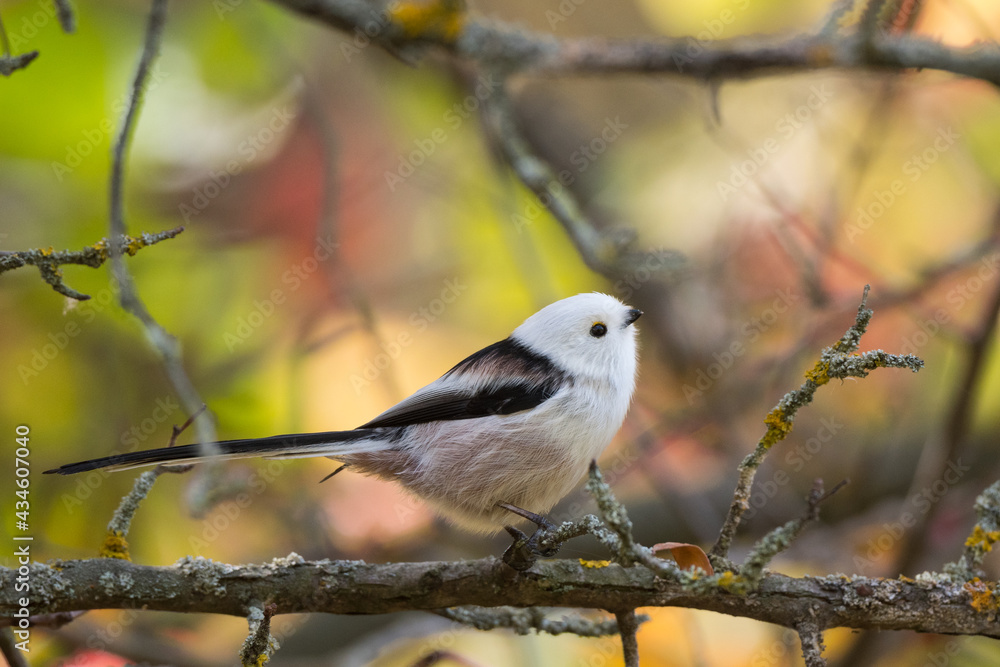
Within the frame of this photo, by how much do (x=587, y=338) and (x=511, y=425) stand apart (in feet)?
1.15

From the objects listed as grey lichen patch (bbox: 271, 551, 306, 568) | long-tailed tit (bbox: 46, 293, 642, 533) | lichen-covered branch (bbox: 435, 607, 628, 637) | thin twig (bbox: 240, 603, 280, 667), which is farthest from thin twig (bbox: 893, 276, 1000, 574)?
thin twig (bbox: 240, 603, 280, 667)

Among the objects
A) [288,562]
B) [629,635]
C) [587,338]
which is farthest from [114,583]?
[587,338]

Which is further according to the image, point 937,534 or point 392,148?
point 392,148

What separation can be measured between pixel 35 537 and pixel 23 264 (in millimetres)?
1344

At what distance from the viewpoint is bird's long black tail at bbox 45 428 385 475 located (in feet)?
5.31

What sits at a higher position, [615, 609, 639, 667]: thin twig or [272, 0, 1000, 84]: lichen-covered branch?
[272, 0, 1000, 84]: lichen-covered branch

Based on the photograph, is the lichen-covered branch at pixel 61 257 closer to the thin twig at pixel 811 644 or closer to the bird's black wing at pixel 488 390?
the bird's black wing at pixel 488 390

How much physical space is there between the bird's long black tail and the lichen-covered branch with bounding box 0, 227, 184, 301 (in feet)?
1.15

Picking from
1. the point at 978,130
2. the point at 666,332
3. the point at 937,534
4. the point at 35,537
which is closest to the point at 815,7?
the point at 978,130

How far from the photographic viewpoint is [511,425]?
2029 millimetres

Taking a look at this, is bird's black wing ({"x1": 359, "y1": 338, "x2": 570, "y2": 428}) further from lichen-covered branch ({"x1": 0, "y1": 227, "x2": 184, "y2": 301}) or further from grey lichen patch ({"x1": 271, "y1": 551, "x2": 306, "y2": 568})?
lichen-covered branch ({"x1": 0, "y1": 227, "x2": 184, "y2": 301})

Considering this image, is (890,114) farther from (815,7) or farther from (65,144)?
(65,144)

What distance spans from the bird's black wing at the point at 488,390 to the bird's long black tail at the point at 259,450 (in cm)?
11

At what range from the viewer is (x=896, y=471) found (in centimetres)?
321
